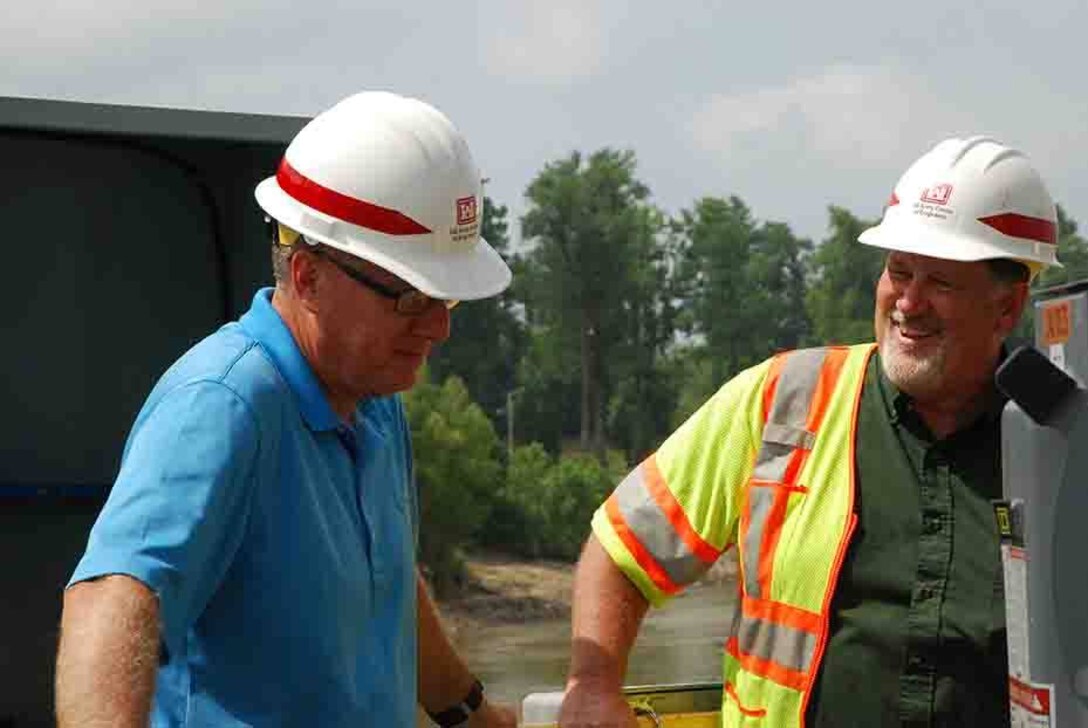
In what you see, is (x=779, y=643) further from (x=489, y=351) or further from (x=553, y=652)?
(x=489, y=351)

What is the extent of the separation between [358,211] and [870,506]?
101cm

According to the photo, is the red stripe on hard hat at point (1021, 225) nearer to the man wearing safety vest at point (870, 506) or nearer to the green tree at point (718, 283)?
the man wearing safety vest at point (870, 506)

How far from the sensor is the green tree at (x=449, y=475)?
38.6 metres

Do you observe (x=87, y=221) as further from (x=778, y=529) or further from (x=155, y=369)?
(x=778, y=529)

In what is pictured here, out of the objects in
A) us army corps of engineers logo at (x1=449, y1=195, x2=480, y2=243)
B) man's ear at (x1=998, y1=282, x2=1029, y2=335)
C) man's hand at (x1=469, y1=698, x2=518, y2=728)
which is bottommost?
man's hand at (x1=469, y1=698, x2=518, y2=728)

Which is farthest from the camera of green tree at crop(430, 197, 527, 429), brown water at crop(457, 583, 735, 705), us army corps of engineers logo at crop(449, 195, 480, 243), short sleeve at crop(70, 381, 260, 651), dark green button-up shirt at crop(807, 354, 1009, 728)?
green tree at crop(430, 197, 527, 429)

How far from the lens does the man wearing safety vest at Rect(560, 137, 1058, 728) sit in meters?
2.79

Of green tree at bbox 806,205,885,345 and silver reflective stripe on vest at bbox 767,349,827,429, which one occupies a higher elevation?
silver reflective stripe on vest at bbox 767,349,827,429

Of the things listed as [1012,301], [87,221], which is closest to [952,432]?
[1012,301]

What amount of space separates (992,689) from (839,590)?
26 cm

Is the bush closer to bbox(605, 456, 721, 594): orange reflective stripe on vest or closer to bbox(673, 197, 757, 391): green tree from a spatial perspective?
bbox(673, 197, 757, 391): green tree

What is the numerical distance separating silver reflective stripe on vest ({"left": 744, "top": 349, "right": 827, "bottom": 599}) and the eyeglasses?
2.56 feet

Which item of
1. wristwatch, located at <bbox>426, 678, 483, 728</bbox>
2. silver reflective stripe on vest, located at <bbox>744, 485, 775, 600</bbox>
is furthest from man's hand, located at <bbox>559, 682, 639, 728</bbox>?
silver reflective stripe on vest, located at <bbox>744, 485, 775, 600</bbox>

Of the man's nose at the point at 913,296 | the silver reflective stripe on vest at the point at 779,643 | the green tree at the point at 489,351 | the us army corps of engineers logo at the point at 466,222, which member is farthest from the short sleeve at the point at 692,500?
the green tree at the point at 489,351
